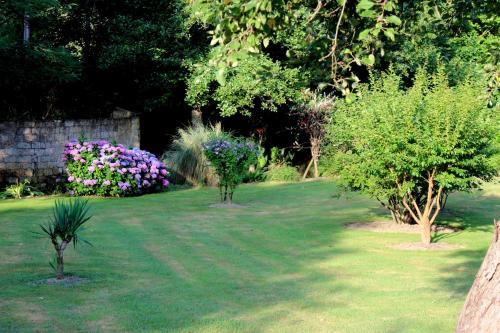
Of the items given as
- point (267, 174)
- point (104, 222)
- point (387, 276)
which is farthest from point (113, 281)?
point (267, 174)

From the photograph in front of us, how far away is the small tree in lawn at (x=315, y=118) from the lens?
2719 centimetres

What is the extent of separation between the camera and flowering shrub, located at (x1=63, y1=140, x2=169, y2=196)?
21.0 metres

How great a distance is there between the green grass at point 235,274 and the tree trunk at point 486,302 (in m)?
2.90

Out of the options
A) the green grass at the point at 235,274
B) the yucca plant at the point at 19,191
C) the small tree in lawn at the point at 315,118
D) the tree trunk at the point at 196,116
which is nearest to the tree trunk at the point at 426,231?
the green grass at the point at 235,274

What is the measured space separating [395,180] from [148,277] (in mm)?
5642

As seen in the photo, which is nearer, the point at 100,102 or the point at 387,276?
the point at 387,276

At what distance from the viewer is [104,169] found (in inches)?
832

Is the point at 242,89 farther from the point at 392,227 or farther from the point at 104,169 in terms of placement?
the point at 392,227

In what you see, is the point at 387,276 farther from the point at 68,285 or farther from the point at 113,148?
the point at 113,148

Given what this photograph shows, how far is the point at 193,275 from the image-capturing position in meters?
10.1

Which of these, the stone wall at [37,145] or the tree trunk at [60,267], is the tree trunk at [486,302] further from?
the stone wall at [37,145]

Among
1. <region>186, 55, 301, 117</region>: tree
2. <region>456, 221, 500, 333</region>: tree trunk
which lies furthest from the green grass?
<region>186, 55, 301, 117</region>: tree

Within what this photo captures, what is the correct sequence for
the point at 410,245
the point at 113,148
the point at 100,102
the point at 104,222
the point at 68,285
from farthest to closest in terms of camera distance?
the point at 100,102 → the point at 113,148 → the point at 104,222 → the point at 410,245 → the point at 68,285

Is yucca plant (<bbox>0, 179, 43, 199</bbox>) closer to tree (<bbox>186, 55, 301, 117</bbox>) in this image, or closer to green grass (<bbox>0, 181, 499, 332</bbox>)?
green grass (<bbox>0, 181, 499, 332</bbox>)
